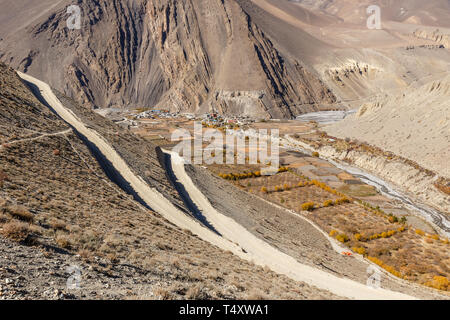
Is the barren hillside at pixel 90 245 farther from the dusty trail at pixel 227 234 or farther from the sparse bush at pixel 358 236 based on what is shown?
the sparse bush at pixel 358 236

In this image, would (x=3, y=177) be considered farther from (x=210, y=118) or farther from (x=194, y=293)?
(x=210, y=118)

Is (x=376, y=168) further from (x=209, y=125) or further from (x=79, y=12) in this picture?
(x=79, y=12)

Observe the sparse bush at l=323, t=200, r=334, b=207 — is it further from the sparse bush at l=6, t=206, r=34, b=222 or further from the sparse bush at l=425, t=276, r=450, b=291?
the sparse bush at l=6, t=206, r=34, b=222

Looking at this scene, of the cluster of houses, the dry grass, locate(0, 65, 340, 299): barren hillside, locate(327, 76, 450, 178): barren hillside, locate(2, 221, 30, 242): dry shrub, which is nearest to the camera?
locate(0, 65, 340, 299): barren hillside


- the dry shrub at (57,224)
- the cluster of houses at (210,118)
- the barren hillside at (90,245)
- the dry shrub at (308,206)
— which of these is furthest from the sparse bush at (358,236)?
the cluster of houses at (210,118)

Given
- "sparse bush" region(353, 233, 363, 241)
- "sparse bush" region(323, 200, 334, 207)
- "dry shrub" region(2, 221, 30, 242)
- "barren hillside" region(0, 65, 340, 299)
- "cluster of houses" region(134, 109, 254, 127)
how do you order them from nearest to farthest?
"barren hillside" region(0, 65, 340, 299)
"dry shrub" region(2, 221, 30, 242)
"sparse bush" region(353, 233, 363, 241)
"sparse bush" region(323, 200, 334, 207)
"cluster of houses" region(134, 109, 254, 127)

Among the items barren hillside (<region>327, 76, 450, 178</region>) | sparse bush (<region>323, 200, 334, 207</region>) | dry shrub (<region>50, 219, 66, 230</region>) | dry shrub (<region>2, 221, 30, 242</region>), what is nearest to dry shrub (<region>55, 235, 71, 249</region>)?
dry shrub (<region>2, 221, 30, 242</region>)
